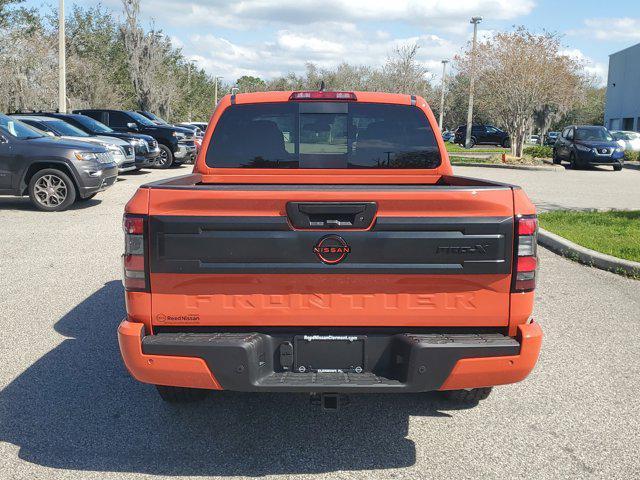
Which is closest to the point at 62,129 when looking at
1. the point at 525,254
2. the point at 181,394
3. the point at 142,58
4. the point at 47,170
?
the point at 47,170

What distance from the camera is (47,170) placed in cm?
1189

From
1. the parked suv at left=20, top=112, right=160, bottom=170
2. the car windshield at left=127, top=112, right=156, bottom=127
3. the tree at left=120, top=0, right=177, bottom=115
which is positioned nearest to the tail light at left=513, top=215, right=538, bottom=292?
the parked suv at left=20, top=112, right=160, bottom=170

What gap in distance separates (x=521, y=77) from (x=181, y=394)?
26.9 meters

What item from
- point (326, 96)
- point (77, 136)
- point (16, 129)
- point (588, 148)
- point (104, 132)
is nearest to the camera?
point (326, 96)

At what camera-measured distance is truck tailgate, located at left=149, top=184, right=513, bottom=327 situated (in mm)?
3018

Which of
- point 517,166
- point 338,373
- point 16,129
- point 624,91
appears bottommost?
point 338,373

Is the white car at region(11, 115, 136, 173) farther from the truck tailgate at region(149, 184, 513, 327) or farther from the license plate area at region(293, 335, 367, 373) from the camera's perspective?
the license plate area at region(293, 335, 367, 373)

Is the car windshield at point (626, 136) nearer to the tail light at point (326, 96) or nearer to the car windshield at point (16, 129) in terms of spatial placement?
the car windshield at point (16, 129)

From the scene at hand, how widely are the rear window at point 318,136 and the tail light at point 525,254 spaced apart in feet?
5.33

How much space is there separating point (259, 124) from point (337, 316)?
1892mm

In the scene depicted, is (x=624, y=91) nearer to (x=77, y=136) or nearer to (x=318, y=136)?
(x=77, y=136)

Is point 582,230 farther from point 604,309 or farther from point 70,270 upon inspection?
point 70,270

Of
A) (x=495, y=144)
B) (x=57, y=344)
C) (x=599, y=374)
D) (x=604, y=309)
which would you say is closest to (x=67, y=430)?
(x=57, y=344)

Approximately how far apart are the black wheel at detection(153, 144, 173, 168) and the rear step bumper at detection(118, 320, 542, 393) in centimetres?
1916
